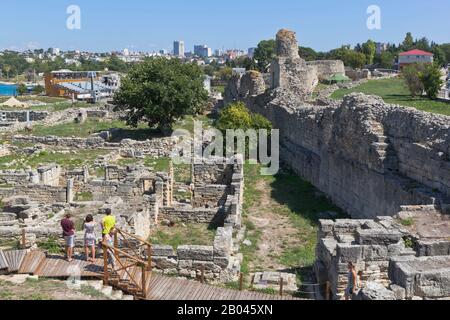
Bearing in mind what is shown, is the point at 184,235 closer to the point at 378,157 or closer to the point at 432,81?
the point at 378,157

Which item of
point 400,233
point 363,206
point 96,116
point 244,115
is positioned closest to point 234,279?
point 400,233

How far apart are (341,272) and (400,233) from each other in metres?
1.52

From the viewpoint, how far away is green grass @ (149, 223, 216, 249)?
14484 millimetres

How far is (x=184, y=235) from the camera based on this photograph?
15.2m

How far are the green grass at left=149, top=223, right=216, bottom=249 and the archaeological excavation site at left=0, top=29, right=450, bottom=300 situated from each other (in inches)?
2.3

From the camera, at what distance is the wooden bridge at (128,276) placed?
8.95 metres

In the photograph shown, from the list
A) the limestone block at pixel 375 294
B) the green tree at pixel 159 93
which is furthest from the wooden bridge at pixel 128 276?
the green tree at pixel 159 93

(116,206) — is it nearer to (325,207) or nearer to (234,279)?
(234,279)

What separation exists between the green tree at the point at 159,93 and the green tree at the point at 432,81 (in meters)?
17.1

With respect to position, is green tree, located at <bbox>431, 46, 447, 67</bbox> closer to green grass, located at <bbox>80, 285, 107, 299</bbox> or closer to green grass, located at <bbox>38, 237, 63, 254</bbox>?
green grass, located at <bbox>38, 237, 63, 254</bbox>

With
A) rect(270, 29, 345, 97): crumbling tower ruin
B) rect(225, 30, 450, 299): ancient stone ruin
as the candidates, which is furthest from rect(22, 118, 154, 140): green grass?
rect(225, 30, 450, 299): ancient stone ruin

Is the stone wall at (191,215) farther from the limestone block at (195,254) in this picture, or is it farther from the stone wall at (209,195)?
the limestone block at (195,254)

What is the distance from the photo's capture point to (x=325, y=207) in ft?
61.8

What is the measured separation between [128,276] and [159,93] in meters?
23.8
